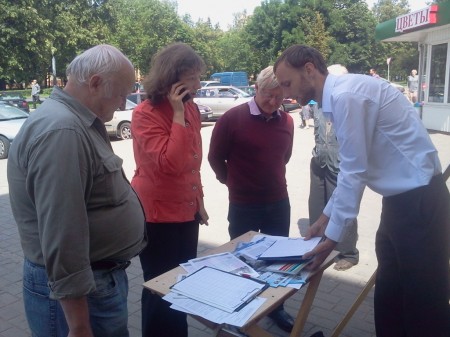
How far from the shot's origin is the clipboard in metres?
1.86

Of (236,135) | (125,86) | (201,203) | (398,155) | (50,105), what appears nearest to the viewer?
(50,105)

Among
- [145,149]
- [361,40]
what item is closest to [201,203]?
[145,149]

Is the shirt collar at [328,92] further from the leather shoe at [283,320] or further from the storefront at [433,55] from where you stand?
the storefront at [433,55]

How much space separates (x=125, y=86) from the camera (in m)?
1.76

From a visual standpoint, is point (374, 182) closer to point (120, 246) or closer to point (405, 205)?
point (405, 205)

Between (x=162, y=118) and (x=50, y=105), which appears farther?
(x=162, y=118)

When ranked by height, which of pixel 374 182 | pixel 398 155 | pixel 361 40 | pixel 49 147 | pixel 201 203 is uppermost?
pixel 361 40

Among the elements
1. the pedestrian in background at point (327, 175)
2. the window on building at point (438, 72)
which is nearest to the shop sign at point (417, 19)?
the window on building at point (438, 72)

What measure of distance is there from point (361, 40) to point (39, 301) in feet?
131

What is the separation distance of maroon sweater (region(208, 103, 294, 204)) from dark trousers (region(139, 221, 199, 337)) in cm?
70

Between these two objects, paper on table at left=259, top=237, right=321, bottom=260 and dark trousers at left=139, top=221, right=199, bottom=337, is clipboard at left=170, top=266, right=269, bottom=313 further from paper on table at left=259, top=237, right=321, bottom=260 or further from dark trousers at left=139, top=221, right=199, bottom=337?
dark trousers at left=139, top=221, right=199, bottom=337

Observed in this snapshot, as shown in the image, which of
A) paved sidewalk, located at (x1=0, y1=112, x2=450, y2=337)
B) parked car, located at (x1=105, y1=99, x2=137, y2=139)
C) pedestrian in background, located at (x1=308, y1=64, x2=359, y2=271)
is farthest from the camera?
parked car, located at (x1=105, y1=99, x2=137, y2=139)

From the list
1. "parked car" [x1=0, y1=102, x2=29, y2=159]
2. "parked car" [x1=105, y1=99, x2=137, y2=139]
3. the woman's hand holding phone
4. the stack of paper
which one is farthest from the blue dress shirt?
"parked car" [x1=105, y1=99, x2=137, y2=139]

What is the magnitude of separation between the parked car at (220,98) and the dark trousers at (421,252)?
17243 millimetres
